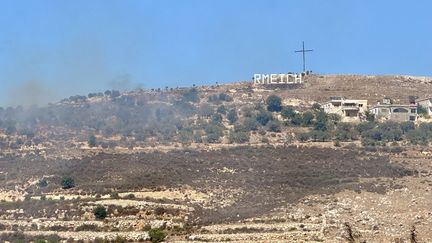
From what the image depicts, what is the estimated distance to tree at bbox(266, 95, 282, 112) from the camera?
85438 millimetres

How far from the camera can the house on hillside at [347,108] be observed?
8275 cm

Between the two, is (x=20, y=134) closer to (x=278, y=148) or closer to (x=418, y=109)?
(x=278, y=148)

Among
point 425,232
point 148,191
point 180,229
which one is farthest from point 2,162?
point 425,232

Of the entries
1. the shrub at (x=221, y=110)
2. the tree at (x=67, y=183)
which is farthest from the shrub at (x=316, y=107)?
the tree at (x=67, y=183)

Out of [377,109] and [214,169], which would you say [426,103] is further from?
[214,169]

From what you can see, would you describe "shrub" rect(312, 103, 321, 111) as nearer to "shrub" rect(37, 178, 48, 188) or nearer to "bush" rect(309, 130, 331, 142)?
"bush" rect(309, 130, 331, 142)

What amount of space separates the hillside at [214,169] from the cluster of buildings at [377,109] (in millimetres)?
1415

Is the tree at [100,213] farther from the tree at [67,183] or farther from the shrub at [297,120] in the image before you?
the shrub at [297,120]

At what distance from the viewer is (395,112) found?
82938mm

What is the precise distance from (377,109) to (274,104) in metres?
9.53

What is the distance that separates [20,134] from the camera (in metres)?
75.9

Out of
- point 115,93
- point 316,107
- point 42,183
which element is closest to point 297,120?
point 316,107

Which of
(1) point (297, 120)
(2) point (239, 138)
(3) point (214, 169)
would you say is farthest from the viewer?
(1) point (297, 120)

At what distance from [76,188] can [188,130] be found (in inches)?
876
